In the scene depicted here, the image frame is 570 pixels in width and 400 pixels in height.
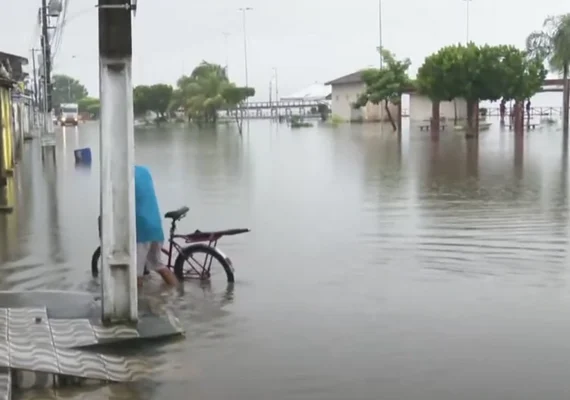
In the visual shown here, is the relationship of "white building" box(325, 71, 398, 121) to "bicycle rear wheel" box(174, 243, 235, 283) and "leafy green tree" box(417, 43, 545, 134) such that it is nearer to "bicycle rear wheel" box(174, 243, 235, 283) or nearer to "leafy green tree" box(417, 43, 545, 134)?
"leafy green tree" box(417, 43, 545, 134)

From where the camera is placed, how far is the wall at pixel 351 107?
3334 inches

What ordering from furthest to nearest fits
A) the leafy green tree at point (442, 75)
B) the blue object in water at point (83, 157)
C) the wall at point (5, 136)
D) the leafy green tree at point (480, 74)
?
the leafy green tree at point (442, 75) < the leafy green tree at point (480, 74) < the blue object in water at point (83, 157) < the wall at point (5, 136)

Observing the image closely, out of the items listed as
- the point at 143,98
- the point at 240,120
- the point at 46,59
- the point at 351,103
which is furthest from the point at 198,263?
the point at 143,98

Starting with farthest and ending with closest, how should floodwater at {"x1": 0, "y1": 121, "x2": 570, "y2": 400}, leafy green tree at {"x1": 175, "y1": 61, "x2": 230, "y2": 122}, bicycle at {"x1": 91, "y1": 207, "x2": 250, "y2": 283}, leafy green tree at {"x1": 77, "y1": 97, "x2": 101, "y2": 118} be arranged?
leafy green tree at {"x1": 77, "y1": 97, "x2": 101, "y2": 118}, leafy green tree at {"x1": 175, "y1": 61, "x2": 230, "y2": 122}, bicycle at {"x1": 91, "y1": 207, "x2": 250, "y2": 283}, floodwater at {"x1": 0, "y1": 121, "x2": 570, "y2": 400}

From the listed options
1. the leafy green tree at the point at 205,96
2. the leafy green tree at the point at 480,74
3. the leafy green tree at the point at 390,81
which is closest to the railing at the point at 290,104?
the leafy green tree at the point at 205,96

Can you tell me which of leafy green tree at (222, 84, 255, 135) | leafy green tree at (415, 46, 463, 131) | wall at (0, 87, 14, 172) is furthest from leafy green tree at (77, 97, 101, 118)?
wall at (0, 87, 14, 172)

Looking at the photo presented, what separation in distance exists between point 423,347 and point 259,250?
508 cm

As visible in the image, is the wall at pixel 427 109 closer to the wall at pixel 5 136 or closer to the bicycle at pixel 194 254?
the wall at pixel 5 136

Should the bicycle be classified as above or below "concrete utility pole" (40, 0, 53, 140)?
below

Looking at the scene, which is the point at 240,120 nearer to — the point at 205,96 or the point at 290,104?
the point at 205,96

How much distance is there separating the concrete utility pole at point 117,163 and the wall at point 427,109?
68532 mm

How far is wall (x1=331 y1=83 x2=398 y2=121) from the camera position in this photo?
8469 centimetres

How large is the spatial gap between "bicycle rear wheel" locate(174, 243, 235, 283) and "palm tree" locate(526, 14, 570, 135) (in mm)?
45800

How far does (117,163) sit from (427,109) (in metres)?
73.5
